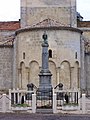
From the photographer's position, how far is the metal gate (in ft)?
77.1

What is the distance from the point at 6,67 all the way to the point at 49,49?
663 cm

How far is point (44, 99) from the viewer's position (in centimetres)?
2434

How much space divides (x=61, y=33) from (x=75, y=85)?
190 inches

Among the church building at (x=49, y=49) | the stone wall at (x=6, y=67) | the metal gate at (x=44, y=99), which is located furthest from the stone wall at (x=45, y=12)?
the metal gate at (x=44, y=99)

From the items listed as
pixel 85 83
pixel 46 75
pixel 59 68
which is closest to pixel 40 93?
pixel 46 75

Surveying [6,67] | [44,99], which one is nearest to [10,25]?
[6,67]

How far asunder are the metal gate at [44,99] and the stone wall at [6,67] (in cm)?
1693

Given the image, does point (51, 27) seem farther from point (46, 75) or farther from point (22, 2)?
point (46, 75)

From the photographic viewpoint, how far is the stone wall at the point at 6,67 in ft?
138

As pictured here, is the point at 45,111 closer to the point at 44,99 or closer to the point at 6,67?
the point at 44,99

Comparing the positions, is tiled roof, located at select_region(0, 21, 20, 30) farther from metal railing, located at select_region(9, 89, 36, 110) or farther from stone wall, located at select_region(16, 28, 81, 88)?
metal railing, located at select_region(9, 89, 36, 110)

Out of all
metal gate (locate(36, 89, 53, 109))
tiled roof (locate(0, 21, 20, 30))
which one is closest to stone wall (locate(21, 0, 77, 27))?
tiled roof (locate(0, 21, 20, 30))

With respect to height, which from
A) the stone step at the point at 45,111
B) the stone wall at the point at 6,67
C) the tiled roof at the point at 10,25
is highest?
the tiled roof at the point at 10,25

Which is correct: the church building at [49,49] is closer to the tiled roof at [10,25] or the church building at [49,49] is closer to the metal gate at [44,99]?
the tiled roof at [10,25]
